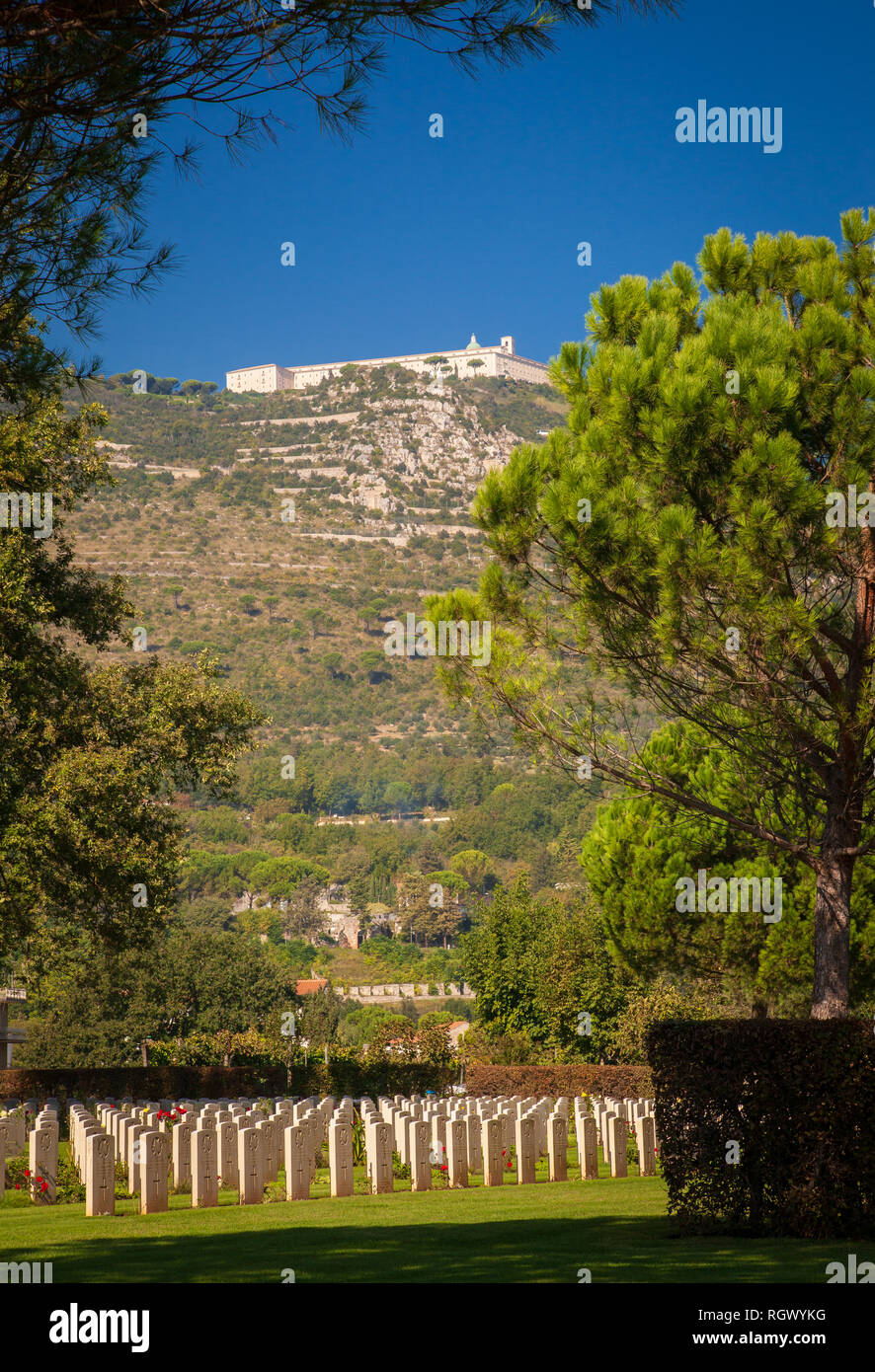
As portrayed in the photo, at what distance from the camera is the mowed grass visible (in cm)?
696

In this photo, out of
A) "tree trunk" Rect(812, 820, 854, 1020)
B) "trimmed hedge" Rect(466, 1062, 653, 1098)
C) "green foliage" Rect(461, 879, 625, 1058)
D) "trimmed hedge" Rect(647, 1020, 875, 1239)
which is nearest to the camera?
"trimmed hedge" Rect(647, 1020, 875, 1239)

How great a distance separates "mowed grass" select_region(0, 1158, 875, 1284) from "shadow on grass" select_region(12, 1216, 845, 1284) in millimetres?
12

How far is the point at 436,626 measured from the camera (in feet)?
39.4

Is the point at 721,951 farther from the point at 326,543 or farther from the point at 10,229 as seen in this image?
the point at 326,543

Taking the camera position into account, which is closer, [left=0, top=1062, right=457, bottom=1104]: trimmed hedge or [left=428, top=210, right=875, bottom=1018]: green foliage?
[left=428, top=210, right=875, bottom=1018]: green foliage

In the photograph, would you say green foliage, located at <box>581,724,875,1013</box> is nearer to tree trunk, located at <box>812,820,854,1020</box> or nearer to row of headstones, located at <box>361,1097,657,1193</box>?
row of headstones, located at <box>361,1097,657,1193</box>

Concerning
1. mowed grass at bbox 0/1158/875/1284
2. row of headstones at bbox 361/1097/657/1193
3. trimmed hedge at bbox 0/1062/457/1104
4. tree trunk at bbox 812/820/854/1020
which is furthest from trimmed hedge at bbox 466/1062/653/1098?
tree trunk at bbox 812/820/854/1020

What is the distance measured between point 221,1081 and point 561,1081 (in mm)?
7841

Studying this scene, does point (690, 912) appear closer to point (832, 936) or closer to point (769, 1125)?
point (832, 936)

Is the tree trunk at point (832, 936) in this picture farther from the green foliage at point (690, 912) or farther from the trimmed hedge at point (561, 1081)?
the trimmed hedge at point (561, 1081)

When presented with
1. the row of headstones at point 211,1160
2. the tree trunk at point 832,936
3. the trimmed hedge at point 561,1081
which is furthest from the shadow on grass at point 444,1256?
the trimmed hedge at point 561,1081

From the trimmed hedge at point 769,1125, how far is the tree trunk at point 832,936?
5.80 feet

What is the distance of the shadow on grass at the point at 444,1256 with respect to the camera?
6.85 m
